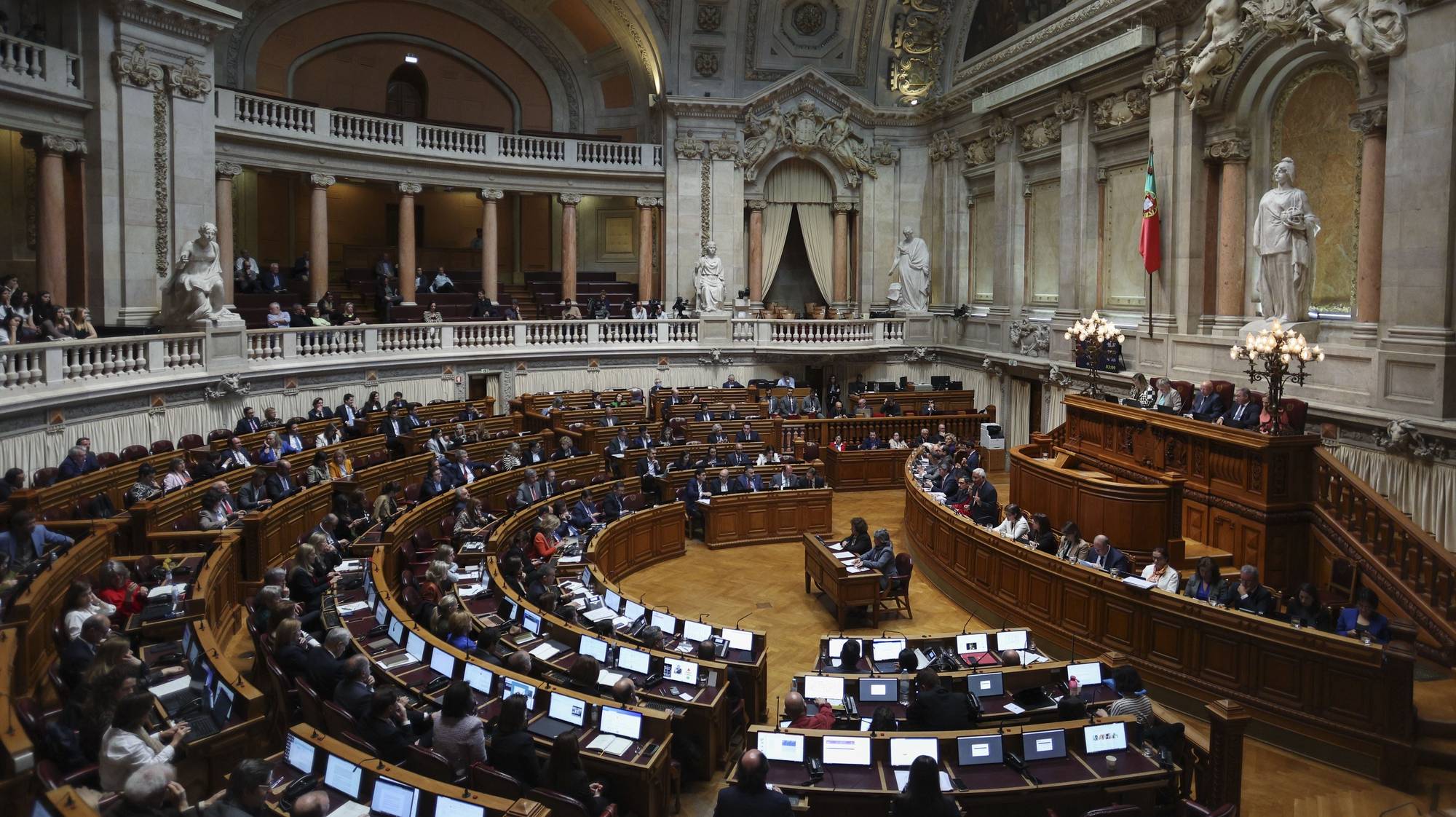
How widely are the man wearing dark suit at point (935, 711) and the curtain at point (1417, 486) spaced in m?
7.03

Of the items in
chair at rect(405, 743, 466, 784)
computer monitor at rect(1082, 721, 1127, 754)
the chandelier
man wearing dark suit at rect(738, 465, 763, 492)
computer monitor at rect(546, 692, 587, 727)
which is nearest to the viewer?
chair at rect(405, 743, 466, 784)

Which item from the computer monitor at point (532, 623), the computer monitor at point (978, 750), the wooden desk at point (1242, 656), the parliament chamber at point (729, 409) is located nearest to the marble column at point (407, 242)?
the parliament chamber at point (729, 409)

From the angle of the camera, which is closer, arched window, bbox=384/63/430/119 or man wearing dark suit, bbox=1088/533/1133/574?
man wearing dark suit, bbox=1088/533/1133/574

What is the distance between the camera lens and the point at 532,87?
2841cm

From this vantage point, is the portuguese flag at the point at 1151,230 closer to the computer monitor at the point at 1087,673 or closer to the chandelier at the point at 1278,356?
the chandelier at the point at 1278,356

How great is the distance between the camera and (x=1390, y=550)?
10.1 metres

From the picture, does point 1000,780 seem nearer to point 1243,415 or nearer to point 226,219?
point 1243,415

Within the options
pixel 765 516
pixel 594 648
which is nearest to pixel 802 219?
pixel 765 516

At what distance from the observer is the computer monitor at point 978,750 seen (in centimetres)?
679

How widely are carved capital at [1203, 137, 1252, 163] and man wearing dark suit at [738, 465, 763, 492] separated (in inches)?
345

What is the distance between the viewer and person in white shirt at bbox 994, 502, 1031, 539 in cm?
1210

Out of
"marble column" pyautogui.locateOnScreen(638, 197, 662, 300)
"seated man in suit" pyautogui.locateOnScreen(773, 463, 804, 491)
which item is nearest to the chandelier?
"seated man in suit" pyautogui.locateOnScreen(773, 463, 804, 491)

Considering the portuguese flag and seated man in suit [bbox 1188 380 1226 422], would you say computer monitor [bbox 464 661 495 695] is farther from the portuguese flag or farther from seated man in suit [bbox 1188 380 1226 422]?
the portuguese flag

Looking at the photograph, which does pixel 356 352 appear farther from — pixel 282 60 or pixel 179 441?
pixel 282 60
